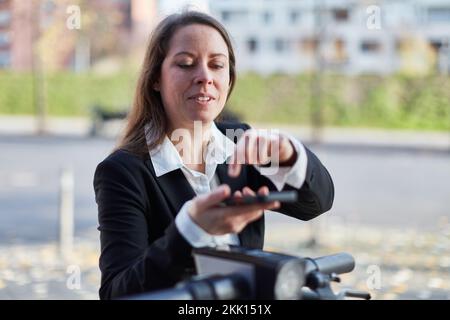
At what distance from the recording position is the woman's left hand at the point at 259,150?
1.24m

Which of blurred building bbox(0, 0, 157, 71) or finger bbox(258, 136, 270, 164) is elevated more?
blurred building bbox(0, 0, 157, 71)

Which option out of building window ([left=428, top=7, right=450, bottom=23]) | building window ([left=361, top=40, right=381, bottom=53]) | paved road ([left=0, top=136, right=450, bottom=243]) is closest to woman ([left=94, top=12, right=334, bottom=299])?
paved road ([left=0, top=136, right=450, bottom=243])

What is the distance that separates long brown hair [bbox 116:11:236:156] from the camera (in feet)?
5.25

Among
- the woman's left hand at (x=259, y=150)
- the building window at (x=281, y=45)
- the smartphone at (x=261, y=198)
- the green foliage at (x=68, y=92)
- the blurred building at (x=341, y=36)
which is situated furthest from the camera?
the building window at (x=281, y=45)

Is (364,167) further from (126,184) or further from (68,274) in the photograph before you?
(126,184)

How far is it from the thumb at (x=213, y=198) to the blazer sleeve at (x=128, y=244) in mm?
114

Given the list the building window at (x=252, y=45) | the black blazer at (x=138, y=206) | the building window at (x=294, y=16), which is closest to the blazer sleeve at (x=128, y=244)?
the black blazer at (x=138, y=206)

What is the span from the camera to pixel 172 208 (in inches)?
64.0

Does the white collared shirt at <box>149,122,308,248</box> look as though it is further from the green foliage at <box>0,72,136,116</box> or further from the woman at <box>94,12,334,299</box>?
the green foliage at <box>0,72,136,116</box>

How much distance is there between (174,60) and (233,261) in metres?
0.59

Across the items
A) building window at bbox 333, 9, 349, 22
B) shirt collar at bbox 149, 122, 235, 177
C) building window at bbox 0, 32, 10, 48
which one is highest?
building window at bbox 333, 9, 349, 22

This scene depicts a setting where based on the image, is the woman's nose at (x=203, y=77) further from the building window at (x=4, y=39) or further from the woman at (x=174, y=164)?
the building window at (x=4, y=39)

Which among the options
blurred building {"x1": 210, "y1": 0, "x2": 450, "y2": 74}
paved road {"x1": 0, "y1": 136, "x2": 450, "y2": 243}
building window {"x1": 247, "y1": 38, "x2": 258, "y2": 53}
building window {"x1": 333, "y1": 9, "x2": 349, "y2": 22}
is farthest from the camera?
building window {"x1": 247, "y1": 38, "x2": 258, "y2": 53}
